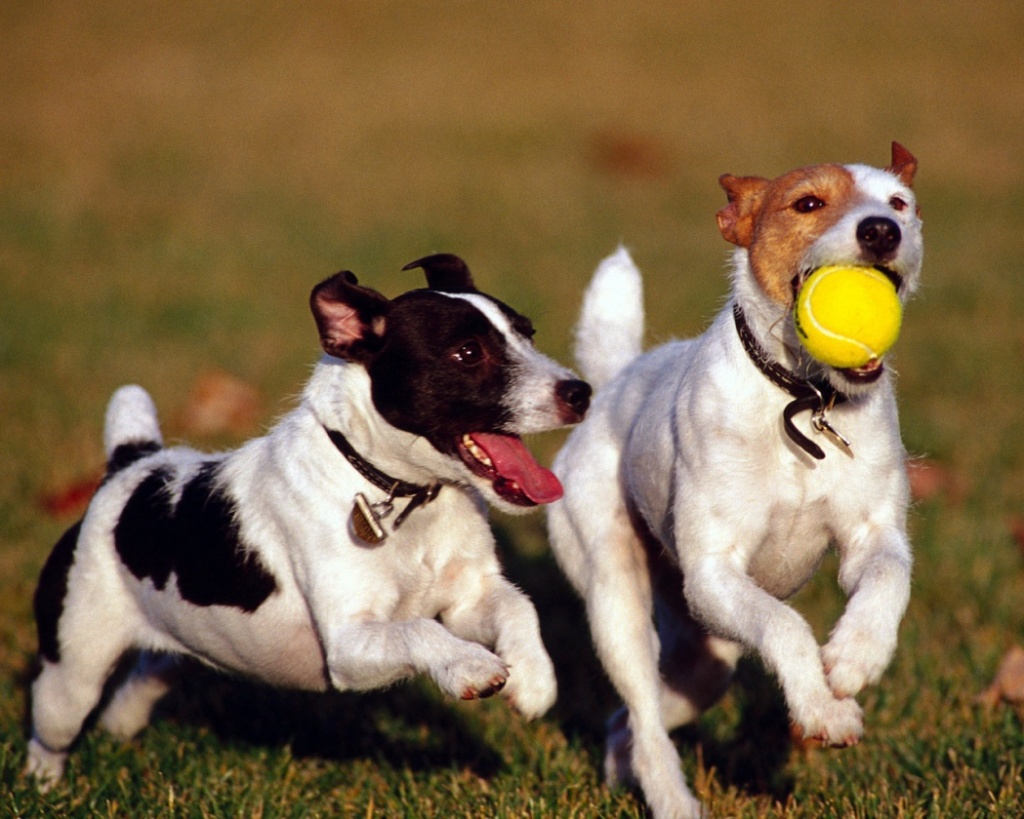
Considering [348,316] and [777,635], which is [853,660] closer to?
[777,635]

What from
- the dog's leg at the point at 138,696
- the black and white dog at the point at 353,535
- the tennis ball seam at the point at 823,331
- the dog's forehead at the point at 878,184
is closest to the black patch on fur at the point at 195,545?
the black and white dog at the point at 353,535

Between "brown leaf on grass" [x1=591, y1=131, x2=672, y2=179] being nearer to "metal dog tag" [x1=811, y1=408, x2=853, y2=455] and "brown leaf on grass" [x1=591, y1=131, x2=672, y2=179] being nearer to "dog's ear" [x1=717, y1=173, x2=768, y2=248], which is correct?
"dog's ear" [x1=717, y1=173, x2=768, y2=248]

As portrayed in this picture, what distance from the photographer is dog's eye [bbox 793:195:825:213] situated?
4.39 m

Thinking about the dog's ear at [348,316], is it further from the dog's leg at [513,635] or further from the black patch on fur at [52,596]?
the black patch on fur at [52,596]

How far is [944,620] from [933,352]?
17.5ft

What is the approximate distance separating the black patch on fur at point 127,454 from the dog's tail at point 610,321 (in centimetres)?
190

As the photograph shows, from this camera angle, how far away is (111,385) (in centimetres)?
986

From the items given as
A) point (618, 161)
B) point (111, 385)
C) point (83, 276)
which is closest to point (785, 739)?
point (111, 385)

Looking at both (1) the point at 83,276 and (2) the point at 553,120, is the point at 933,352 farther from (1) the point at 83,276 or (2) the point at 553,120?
(2) the point at 553,120

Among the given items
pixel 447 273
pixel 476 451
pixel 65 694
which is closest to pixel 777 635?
pixel 476 451

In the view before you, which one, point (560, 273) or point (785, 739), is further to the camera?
point (560, 273)

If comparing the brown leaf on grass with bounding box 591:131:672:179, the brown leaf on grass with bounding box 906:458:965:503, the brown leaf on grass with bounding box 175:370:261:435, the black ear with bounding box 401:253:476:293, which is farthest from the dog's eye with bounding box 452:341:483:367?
the brown leaf on grass with bounding box 591:131:672:179

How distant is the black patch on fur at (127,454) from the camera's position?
5.50m

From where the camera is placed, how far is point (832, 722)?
3.74 meters
